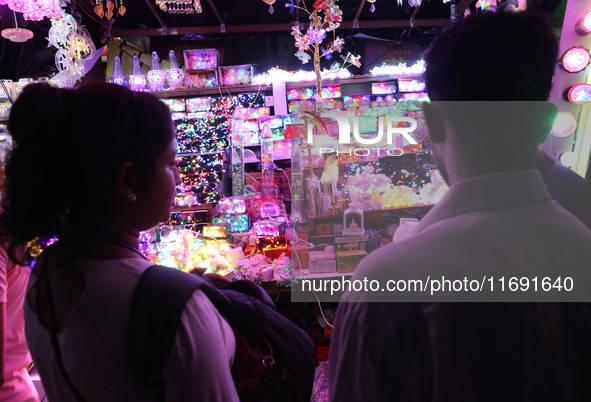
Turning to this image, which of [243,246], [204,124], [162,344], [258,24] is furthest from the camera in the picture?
[258,24]

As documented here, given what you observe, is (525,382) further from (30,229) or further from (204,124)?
(204,124)

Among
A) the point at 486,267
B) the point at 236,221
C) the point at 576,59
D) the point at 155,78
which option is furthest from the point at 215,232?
the point at 155,78

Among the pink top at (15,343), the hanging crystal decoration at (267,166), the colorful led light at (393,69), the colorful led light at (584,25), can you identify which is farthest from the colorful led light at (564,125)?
the colorful led light at (393,69)

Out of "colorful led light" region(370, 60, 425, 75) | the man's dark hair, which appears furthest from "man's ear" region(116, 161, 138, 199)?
"colorful led light" region(370, 60, 425, 75)

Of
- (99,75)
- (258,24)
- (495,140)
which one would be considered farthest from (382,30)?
(495,140)

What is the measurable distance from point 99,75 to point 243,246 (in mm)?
4063

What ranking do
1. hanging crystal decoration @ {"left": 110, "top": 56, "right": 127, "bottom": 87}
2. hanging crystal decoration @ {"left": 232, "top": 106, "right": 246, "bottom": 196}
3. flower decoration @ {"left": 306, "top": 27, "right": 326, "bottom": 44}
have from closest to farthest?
flower decoration @ {"left": 306, "top": 27, "right": 326, "bottom": 44} → hanging crystal decoration @ {"left": 232, "top": 106, "right": 246, "bottom": 196} → hanging crystal decoration @ {"left": 110, "top": 56, "right": 127, "bottom": 87}

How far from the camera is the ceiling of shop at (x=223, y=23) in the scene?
4.73 metres

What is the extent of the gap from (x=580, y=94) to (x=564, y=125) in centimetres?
12

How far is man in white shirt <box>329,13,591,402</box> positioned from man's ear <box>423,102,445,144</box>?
14 millimetres

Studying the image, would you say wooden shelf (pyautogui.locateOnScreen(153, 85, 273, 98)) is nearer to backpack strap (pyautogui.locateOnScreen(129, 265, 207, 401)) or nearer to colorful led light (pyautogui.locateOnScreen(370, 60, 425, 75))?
colorful led light (pyautogui.locateOnScreen(370, 60, 425, 75))

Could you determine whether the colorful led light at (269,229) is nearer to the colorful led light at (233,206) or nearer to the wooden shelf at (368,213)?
the colorful led light at (233,206)

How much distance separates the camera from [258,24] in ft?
17.1

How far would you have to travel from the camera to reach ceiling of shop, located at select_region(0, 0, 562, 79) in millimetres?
4734
